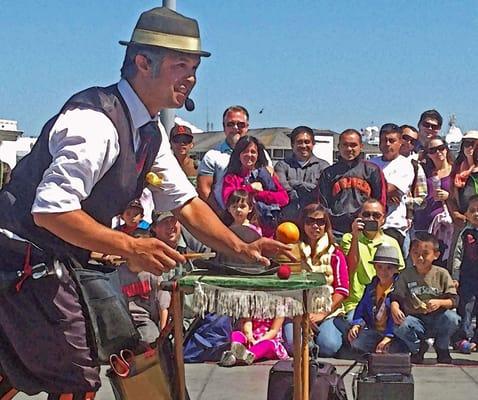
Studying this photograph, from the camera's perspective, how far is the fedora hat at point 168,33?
2975mm

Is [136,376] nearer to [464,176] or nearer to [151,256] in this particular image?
[151,256]

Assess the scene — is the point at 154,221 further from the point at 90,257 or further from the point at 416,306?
the point at 90,257

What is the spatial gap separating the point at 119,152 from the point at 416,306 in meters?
3.84

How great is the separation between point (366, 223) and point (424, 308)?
31.9 inches

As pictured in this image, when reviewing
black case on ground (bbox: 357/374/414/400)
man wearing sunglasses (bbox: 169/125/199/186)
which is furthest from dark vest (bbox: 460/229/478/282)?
black case on ground (bbox: 357/374/414/400)

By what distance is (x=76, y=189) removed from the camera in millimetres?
2699

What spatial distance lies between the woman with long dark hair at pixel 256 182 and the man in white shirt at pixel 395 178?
2.84 feet

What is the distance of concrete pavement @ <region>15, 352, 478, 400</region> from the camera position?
5457 millimetres

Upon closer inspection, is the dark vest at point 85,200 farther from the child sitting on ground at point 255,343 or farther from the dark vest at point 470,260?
the dark vest at point 470,260

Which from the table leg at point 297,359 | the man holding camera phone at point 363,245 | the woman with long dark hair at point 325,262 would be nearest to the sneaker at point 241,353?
the woman with long dark hair at point 325,262

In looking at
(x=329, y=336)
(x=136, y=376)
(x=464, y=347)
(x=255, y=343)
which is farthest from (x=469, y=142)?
(x=136, y=376)

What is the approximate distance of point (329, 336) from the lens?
648 centimetres

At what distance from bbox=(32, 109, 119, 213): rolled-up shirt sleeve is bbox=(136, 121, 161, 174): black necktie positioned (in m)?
0.20

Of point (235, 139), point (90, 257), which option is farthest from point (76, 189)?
point (235, 139)
